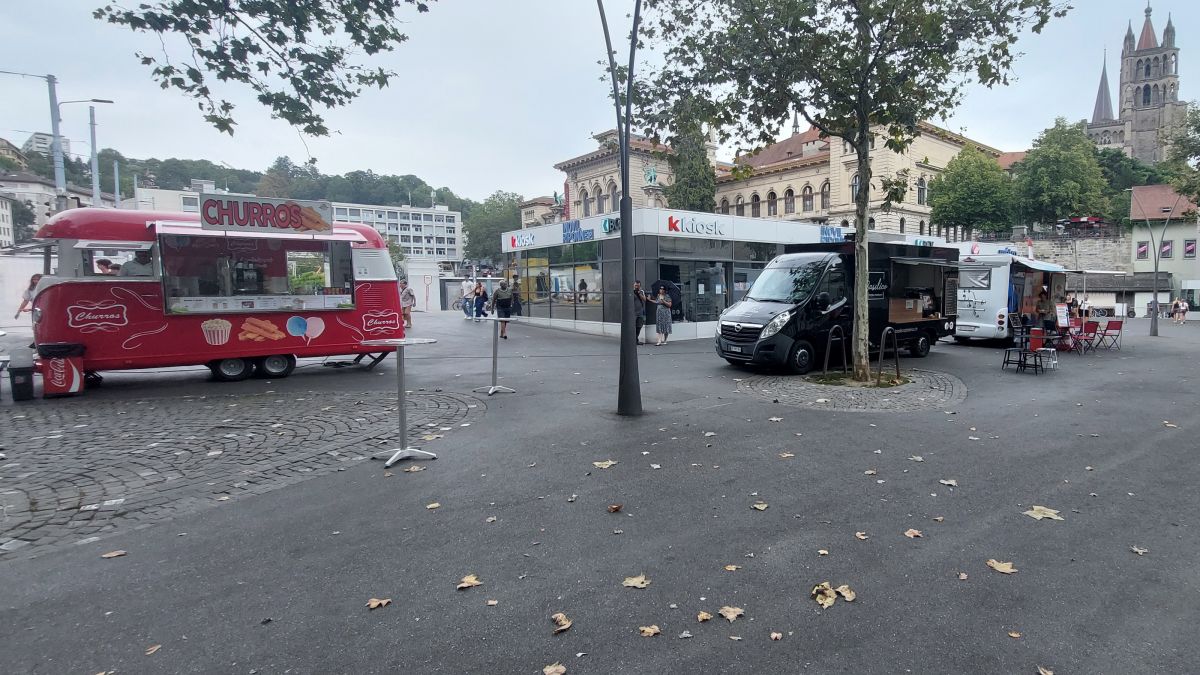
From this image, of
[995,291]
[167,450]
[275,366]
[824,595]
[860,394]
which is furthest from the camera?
[995,291]

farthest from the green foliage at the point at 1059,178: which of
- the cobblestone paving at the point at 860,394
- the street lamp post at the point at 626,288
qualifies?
the street lamp post at the point at 626,288

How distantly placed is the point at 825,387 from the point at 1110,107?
142183 millimetres

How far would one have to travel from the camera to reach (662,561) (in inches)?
152

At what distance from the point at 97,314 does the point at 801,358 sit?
41.3ft

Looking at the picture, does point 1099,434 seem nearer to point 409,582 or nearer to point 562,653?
point 562,653

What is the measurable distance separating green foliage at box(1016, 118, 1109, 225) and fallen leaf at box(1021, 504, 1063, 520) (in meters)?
63.6

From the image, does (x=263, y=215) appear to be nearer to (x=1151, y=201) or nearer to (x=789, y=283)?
(x=789, y=283)

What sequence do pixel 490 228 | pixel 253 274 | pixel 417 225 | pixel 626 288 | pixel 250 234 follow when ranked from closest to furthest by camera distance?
pixel 626 288
pixel 250 234
pixel 253 274
pixel 490 228
pixel 417 225

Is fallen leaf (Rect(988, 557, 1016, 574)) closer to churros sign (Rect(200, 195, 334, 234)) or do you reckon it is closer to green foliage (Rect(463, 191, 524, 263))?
churros sign (Rect(200, 195, 334, 234))

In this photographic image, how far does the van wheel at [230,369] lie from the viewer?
11180 millimetres

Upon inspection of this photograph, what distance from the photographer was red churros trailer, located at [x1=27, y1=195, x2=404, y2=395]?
978 cm

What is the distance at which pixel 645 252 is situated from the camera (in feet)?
62.0

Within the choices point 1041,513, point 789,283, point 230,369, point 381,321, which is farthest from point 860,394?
point 230,369

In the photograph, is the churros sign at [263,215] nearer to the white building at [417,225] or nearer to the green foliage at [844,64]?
the green foliage at [844,64]
